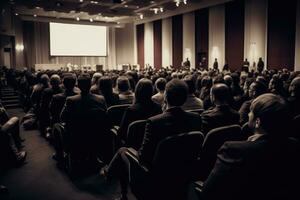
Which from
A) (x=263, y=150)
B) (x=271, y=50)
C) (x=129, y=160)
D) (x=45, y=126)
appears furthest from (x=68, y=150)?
(x=271, y=50)

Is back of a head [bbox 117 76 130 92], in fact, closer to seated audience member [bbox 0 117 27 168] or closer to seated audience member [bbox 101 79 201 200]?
seated audience member [bbox 0 117 27 168]

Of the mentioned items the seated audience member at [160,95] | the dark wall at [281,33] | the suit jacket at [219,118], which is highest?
the dark wall at [281,33]

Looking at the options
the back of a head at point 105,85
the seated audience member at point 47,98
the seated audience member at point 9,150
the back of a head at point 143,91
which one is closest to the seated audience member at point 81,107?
the back of a head at point 105,85

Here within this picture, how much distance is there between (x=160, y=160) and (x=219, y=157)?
786 millimetres

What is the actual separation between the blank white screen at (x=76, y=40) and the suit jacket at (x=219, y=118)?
781 inches

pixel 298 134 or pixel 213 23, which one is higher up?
pixel 213 23

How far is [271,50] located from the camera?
1387 cm

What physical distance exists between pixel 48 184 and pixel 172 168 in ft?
6.21

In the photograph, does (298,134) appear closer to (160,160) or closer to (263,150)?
(160,160)

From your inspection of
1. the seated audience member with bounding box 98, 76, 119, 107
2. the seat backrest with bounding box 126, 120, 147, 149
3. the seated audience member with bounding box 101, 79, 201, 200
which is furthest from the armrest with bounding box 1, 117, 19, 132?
the seated audience member with bounding box 101, 79, 201, 200

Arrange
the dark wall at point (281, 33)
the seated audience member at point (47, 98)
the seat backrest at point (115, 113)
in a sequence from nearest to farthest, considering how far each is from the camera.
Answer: the seat backrest at point (115, 113)
the seated audience member at point (47, 98)
the dark wall at point (281, 33)

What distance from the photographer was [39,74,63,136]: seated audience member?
4750 millimetres

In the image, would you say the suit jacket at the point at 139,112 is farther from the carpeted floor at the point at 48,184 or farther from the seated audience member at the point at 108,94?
the seated audience member at the point at 108,94

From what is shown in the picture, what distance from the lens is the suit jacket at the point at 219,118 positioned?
2561 millimetres
